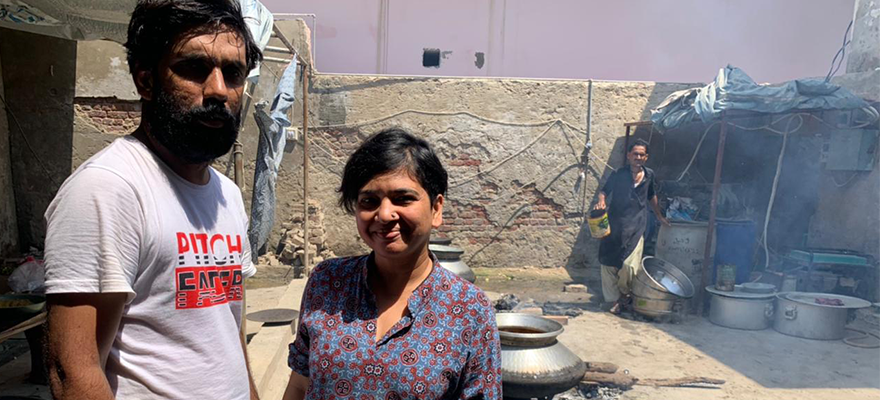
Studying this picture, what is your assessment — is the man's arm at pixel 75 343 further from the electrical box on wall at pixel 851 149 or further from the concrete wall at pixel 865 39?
the concrete wall at pixel 865 39

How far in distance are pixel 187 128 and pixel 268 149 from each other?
461 cm

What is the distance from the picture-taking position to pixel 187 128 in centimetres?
123

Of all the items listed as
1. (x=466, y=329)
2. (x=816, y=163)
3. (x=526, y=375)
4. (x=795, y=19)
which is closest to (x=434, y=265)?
(x=466, y=329)

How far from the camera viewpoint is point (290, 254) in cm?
741

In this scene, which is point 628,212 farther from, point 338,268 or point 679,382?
point 338,268

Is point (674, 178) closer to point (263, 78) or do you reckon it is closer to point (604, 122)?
point (604, 122)

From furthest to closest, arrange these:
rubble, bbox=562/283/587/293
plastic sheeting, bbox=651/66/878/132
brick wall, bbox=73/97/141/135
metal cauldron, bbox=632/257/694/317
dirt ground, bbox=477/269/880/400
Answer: rubble, bbox=562/283/587/293, brick wall, bbox=73/97/141/135, metal cauldron, bbox=632/257/694/317, plastic sheeting, bbox=651/66/878/132, dirt ground, bbox=477/269/880/400

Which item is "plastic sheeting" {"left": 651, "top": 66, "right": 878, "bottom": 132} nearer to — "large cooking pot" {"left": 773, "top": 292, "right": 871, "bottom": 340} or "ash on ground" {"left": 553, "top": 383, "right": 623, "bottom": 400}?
"large cooking pot" {"left": 773, "top": 292, "right": 871, "bottom": 340}

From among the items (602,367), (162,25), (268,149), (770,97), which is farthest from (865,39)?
(162,25)

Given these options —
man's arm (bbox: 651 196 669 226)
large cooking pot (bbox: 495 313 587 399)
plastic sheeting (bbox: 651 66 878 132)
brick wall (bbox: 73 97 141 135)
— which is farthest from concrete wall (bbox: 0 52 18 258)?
plastic sheeting (bbox: 651 66 878 132)

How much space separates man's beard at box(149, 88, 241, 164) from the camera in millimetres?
1223

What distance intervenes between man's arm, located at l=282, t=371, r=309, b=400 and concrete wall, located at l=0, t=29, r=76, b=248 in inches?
265

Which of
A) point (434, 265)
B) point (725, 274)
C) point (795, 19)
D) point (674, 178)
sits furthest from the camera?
point (795, 19)

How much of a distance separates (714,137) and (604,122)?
5.19 ft
